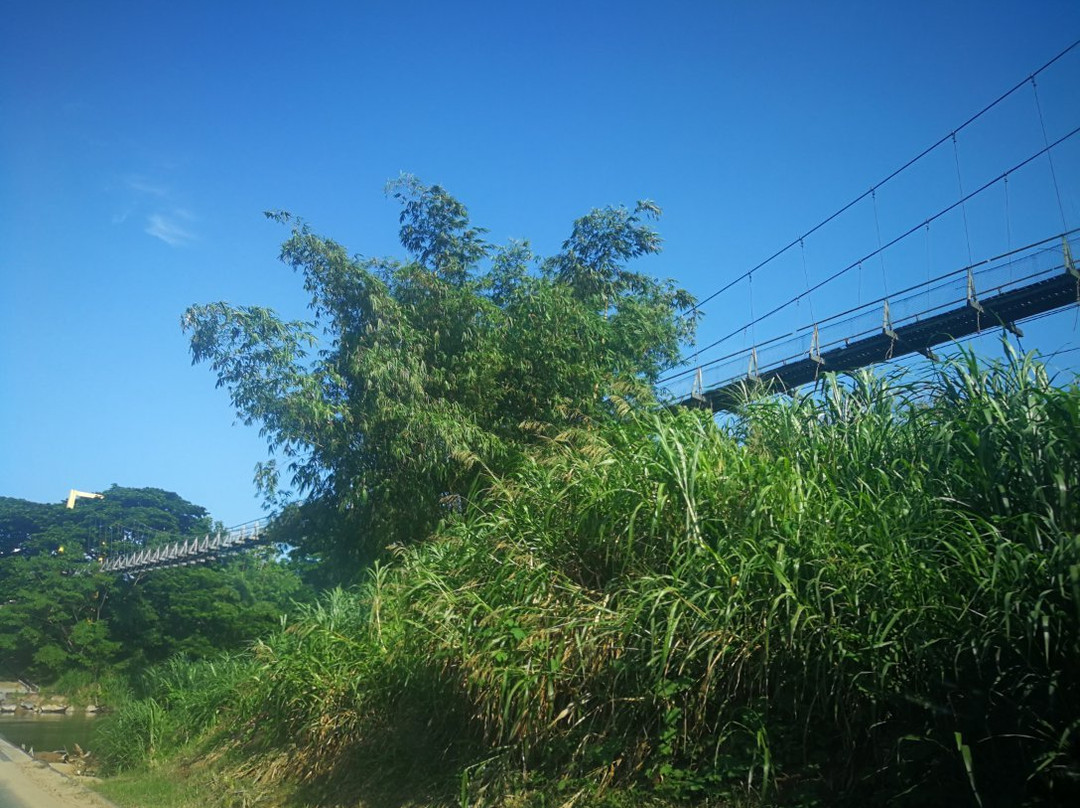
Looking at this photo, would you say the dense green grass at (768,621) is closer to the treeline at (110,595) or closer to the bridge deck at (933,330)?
the bridge deck at (933,330)

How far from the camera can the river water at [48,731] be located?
631 inches

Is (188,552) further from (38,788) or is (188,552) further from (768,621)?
(768,621)

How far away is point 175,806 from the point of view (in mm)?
7953

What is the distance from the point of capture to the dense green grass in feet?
12.6

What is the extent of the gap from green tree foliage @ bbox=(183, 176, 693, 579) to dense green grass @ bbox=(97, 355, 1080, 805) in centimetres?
376

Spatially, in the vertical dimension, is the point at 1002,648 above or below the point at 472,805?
above

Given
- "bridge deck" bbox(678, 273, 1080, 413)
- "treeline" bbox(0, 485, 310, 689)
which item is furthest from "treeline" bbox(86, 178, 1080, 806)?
"treeline" bbox(0, 485, 310, 689)

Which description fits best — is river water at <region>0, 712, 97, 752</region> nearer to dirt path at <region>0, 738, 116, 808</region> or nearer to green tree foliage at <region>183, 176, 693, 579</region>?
dirt path at <region>0, 738, 116, 808</region>

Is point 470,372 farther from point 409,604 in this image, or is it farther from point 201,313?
point 409,604

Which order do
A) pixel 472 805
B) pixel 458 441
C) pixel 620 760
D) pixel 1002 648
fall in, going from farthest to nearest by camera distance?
pixel 458 441, pixel 472 805, pixel 620 760, pixel 1002 648

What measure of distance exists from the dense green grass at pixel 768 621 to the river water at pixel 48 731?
11169 millimetres

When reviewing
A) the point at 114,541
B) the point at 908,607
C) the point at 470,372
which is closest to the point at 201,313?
the point at 470,372

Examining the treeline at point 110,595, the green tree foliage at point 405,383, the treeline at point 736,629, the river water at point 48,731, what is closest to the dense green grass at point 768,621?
the treeline at point 736,629

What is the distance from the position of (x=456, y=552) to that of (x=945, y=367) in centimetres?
414
